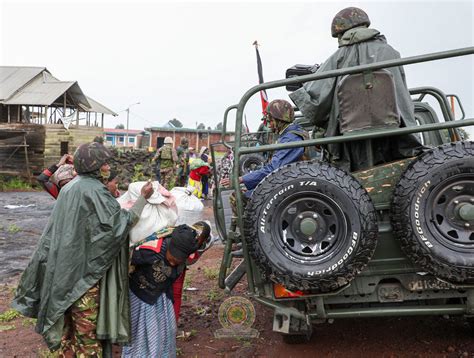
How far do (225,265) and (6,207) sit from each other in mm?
11286

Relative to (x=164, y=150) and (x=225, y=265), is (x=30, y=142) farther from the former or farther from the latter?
(x=225, y=265)

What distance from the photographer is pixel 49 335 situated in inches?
112

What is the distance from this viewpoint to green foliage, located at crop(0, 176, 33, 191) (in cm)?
1791

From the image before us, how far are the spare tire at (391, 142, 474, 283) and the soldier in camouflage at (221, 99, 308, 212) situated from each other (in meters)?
0.98

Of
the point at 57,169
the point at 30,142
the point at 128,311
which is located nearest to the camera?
the point at 128,311

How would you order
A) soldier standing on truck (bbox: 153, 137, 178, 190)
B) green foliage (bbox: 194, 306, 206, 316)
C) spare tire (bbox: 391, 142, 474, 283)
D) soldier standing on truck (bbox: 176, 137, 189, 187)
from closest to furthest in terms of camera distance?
1. spare tire (bbox: 391, 142, 474, 283)
2. green foliage (bbox: 194, 306, 206, 316)
3. soldier standing on truck (bbox: 153, 137, 178, 190)
4. soldier standing on truck (bbox: 176, 137, 189, 187)

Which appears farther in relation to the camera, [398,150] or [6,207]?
[6,207]

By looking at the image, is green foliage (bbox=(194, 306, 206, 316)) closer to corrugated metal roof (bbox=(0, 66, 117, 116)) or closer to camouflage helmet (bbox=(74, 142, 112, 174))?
camouflage helmet (bbox=(74, 142, 112, 174))

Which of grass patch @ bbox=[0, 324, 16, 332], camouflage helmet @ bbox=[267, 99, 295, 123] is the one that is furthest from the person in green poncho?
grass patch @ bbox=[0, 324, 16, 332]

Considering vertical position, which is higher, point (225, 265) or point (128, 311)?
point (225, 265)

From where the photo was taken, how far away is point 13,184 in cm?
1825

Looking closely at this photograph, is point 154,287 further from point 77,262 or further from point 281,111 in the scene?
point 281,111

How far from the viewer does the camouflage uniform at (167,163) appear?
12.4 meters

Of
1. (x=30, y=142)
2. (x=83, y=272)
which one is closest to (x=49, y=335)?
(x=83, y=272)
